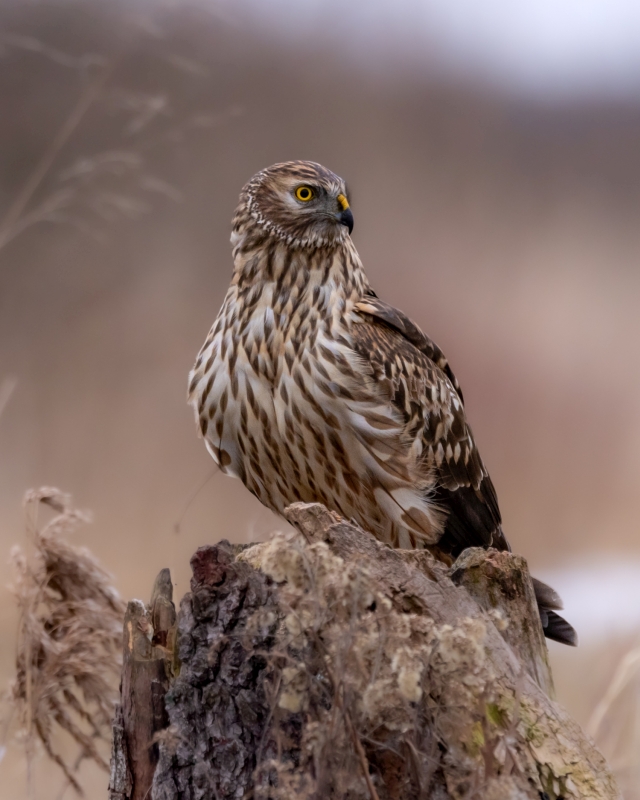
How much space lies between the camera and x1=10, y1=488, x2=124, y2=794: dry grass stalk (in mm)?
2188

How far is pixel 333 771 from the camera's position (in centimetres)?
106

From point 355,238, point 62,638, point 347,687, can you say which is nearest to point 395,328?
point 62,638

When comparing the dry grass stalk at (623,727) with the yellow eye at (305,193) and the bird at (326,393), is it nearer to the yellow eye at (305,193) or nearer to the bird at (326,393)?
the bird at (326,393)

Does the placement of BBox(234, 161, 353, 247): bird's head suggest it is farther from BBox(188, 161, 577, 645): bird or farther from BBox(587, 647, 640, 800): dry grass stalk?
BBox(587, 647, 640, 800): dry grass stalk

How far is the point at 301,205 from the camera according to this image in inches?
95.0

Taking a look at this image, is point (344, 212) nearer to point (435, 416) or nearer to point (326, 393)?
point (326, 393)

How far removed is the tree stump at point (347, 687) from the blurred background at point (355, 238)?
8.15 feet

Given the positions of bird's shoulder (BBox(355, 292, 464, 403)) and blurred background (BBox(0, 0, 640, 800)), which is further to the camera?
blurred background (BBox(0, 0, 640, 800))

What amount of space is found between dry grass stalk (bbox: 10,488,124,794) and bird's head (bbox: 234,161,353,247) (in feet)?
3.45

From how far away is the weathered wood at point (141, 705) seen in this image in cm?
138

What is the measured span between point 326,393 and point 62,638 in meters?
1.08

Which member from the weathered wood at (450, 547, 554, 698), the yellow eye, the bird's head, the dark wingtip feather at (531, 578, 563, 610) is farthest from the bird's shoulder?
the weathered wood at (450, 547, 554, 698)

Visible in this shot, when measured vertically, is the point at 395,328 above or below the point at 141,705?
above

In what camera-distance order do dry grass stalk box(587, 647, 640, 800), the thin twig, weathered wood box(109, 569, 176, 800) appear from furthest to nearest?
the thin twig
dry grass stalk box(587, 647, 640, 800)
weathered wood box(109, 569, 176, 800)
